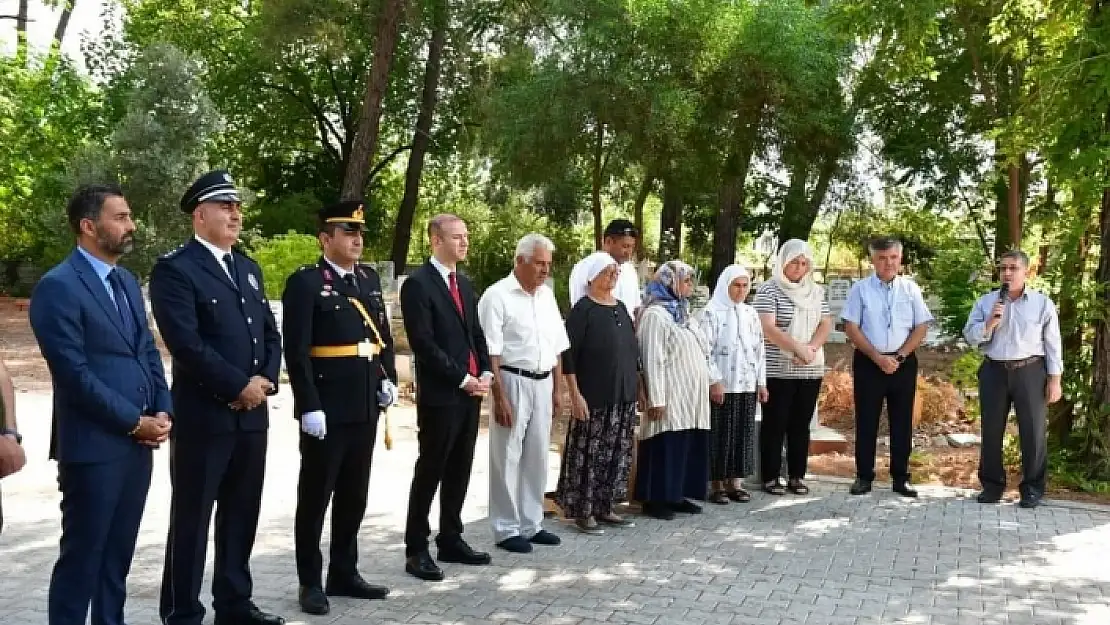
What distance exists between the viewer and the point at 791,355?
26.8ft

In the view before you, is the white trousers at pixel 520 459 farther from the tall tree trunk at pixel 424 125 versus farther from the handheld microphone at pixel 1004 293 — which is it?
the tall tree trunk at pixel 424 125

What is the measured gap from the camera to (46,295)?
4.04m

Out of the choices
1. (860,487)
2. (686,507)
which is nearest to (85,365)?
(686,507)

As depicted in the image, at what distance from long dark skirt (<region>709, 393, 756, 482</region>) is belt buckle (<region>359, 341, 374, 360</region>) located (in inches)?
136

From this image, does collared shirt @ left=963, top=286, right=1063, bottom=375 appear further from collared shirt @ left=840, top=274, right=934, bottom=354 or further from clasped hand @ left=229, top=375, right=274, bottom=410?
clasped hand @ left=229, top=375, right=274, bottom=410

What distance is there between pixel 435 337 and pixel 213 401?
156 cm

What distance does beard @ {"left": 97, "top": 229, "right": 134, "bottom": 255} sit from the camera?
415 cm

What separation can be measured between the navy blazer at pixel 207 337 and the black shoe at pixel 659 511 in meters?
3.46

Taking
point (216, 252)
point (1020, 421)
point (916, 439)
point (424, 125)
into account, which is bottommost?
point (916, 439)

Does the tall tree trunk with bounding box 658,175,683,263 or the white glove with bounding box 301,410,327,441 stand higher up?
the tall tree trunk with bounding box 658,175,683,263

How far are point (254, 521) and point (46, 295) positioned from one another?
4.52 ft

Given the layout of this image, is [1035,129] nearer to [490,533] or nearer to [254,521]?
[490,533]

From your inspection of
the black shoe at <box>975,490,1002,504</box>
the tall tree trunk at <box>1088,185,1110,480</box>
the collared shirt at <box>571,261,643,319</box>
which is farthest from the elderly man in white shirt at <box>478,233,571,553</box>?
the tall tree trunk at <box>1088,185,1110,480</box>

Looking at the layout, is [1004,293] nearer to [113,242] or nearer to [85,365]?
[113,242]
